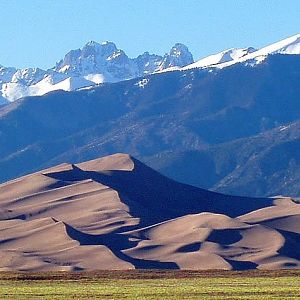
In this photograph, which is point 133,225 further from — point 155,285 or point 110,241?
point 155,285

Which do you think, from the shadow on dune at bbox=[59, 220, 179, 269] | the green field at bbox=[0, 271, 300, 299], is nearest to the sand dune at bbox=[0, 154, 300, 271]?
the shadow on dune at bbox=[59, 220, 179, 269]

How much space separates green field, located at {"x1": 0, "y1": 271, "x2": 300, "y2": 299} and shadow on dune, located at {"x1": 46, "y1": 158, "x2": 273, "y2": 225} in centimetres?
8739

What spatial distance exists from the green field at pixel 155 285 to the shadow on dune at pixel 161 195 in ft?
287

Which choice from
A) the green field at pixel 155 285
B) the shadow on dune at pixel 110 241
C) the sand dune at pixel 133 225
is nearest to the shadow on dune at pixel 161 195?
the sand dune at pixel 133 225

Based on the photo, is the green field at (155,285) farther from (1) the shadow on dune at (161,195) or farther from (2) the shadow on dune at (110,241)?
(1) the shadow on dune at (161,195)

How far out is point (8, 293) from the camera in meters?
66.7

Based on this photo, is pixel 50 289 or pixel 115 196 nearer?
pixel 50 289

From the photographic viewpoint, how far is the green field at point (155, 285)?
65.4 metres

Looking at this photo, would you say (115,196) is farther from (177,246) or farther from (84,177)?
(177,246)

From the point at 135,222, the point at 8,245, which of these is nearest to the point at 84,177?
the point at 135,222

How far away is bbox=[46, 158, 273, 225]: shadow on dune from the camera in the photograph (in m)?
182

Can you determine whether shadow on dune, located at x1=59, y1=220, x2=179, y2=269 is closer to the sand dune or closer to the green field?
the sand dune

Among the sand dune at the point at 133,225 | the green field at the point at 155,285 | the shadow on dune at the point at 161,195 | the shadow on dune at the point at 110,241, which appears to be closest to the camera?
the green field at the point at 155,285

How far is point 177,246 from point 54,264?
17.8m
